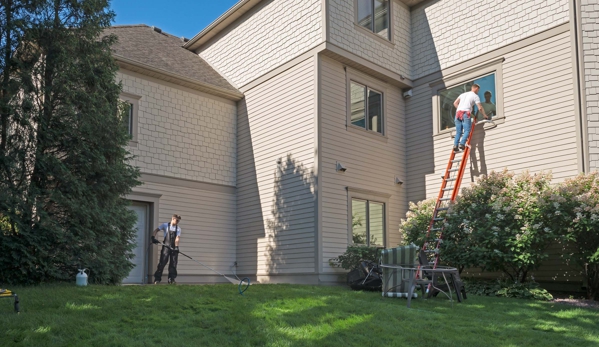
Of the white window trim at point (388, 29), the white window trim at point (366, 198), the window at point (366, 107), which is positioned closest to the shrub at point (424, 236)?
the white window trim at point (366, 198)

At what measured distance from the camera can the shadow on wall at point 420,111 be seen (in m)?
14.7

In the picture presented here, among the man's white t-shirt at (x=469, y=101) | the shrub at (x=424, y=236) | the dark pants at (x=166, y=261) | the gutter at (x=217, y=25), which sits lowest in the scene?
the dark pants at (x=166, y=261)

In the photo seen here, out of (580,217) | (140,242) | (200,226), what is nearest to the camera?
(580,217)

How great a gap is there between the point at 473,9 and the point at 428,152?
12.3 feet

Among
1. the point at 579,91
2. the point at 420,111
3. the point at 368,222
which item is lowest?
the point at 368,222

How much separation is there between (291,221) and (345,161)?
6.43ft

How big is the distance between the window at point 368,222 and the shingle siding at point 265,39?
415 centimetres

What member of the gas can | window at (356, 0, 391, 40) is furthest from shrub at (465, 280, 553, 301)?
the gas can

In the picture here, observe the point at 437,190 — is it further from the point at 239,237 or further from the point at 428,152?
the point at 239,237

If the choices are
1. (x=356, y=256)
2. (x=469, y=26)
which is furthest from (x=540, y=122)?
(x=356, y=256)

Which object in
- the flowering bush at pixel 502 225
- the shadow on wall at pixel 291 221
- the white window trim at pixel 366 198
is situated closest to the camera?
the flowering bush at pixel 502 225

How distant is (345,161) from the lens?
534 inches

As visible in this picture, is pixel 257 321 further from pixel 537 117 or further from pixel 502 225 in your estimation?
pixel 537 117

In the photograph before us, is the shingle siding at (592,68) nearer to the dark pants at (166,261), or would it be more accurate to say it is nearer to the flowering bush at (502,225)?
the flowering bush at (502,225)
